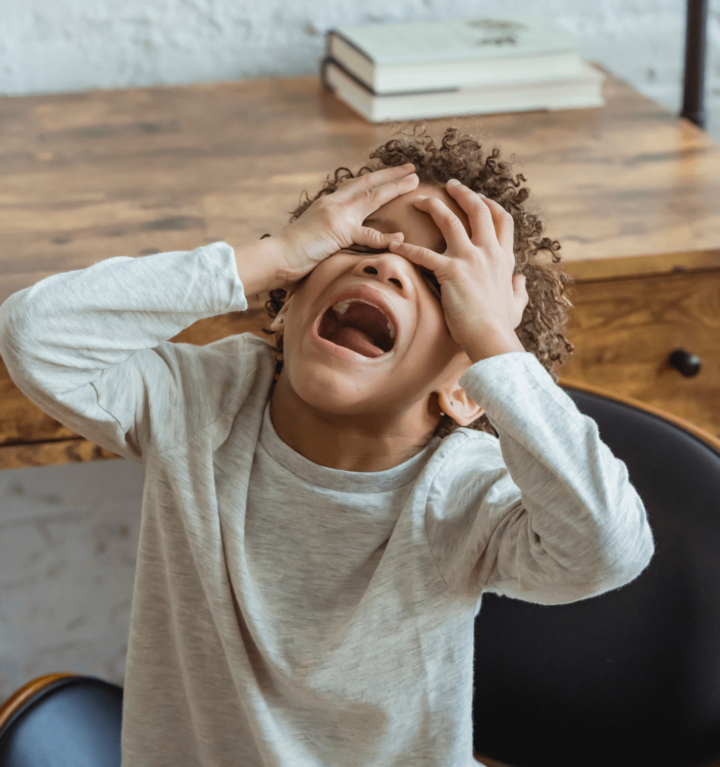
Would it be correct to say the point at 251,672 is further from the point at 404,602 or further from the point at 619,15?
the point at 619,15

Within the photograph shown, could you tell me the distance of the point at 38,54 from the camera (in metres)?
1.49

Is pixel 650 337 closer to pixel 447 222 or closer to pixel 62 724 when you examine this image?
pixel 447 222

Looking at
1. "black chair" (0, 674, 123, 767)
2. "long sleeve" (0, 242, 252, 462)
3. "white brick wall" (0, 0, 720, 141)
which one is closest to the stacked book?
"white brick wall" (0, 0, 720, 141)

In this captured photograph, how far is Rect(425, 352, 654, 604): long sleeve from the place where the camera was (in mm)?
596

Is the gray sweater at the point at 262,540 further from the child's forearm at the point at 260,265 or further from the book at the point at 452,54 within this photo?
the book at the point at 452,54

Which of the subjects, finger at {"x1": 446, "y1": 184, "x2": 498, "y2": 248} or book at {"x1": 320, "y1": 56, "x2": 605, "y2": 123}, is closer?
finger at {"x1": 446, "y1": 184, "x2": 498, "y2": 248}

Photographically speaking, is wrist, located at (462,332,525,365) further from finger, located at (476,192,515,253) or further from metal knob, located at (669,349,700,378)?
metal knob, located at (669,349,700,378)

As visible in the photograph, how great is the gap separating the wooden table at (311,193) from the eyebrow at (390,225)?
9.5 inches

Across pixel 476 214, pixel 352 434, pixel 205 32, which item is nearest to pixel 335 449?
pixel 352 434

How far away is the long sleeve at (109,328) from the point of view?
0.66 meters

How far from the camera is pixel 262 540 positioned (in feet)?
2.53

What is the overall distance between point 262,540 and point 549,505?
0.27m

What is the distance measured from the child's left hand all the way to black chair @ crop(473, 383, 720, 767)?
25 cm

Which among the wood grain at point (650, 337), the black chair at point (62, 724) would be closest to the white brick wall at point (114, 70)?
the black chair at point (62, 724)
